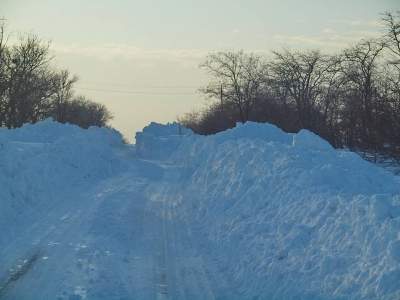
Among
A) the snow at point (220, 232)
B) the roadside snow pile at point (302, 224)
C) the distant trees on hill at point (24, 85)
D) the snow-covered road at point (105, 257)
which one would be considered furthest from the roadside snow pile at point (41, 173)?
the distant trees on hill at point (24, 85)

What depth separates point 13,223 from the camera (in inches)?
517

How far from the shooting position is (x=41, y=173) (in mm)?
19219

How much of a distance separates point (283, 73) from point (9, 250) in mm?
62926

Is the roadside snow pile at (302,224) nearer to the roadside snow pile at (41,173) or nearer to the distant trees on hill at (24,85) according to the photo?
the roadside snow pile at (41,173)

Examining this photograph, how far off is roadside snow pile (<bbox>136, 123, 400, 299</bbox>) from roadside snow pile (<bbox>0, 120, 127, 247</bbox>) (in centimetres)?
394

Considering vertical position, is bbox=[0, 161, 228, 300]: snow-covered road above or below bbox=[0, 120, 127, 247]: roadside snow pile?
below

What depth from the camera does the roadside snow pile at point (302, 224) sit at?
25.5ft

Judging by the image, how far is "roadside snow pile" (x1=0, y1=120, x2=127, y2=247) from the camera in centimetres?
1415

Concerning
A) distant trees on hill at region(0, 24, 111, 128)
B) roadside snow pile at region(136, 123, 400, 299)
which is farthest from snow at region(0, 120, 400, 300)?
distant trees on hill at region(0, 24, 111, 128)

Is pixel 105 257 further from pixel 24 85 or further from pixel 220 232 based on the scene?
pixel 24 85

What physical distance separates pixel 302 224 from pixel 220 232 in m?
2.91

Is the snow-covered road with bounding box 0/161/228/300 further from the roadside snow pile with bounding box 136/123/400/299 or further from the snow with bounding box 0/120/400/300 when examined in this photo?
the roadside snow pile with bounding box 136/123/400/299

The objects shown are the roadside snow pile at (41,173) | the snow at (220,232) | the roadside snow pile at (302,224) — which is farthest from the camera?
the roadside snow pile at (41,173)

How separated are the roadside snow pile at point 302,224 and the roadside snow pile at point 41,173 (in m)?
3.94
